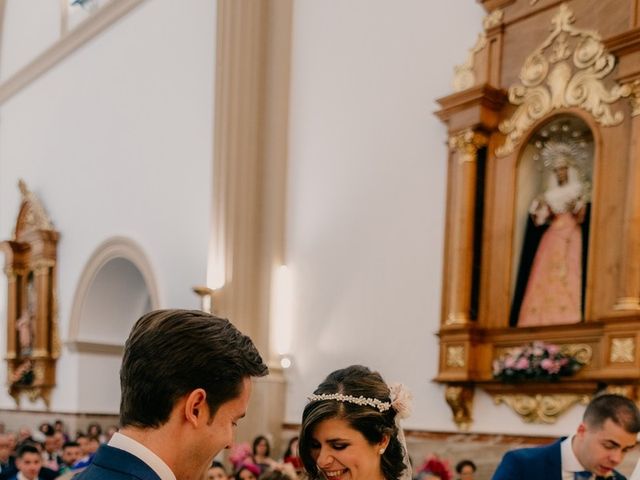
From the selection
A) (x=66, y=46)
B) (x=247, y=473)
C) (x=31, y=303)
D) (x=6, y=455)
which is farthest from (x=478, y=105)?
(x=31, y=303)

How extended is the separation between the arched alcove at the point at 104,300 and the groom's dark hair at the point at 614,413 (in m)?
9.69

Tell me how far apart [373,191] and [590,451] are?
4.93 meters

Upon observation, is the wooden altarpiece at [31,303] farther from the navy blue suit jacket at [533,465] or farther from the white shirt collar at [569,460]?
the white shirt collar at [569,460]

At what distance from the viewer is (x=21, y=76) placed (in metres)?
15.3

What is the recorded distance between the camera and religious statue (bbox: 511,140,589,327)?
6207mm

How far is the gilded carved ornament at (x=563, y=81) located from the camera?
6.09 metres

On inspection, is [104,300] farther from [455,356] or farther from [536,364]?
[536,364]

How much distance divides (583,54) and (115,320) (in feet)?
31.2

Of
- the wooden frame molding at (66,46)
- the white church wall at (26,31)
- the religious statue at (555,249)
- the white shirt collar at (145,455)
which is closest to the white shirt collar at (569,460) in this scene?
the white shirt collar at (145,455)

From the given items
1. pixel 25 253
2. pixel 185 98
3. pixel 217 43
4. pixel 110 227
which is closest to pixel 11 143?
pixel 25 253

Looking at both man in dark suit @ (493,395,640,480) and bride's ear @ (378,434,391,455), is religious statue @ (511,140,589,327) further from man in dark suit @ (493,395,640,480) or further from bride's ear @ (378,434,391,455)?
bride's ear @ (378,434,391,455)

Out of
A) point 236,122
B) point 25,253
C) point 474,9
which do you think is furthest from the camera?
point 25,253

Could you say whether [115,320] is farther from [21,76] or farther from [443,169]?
[443,169]

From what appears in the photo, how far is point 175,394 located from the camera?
162 centimetres
